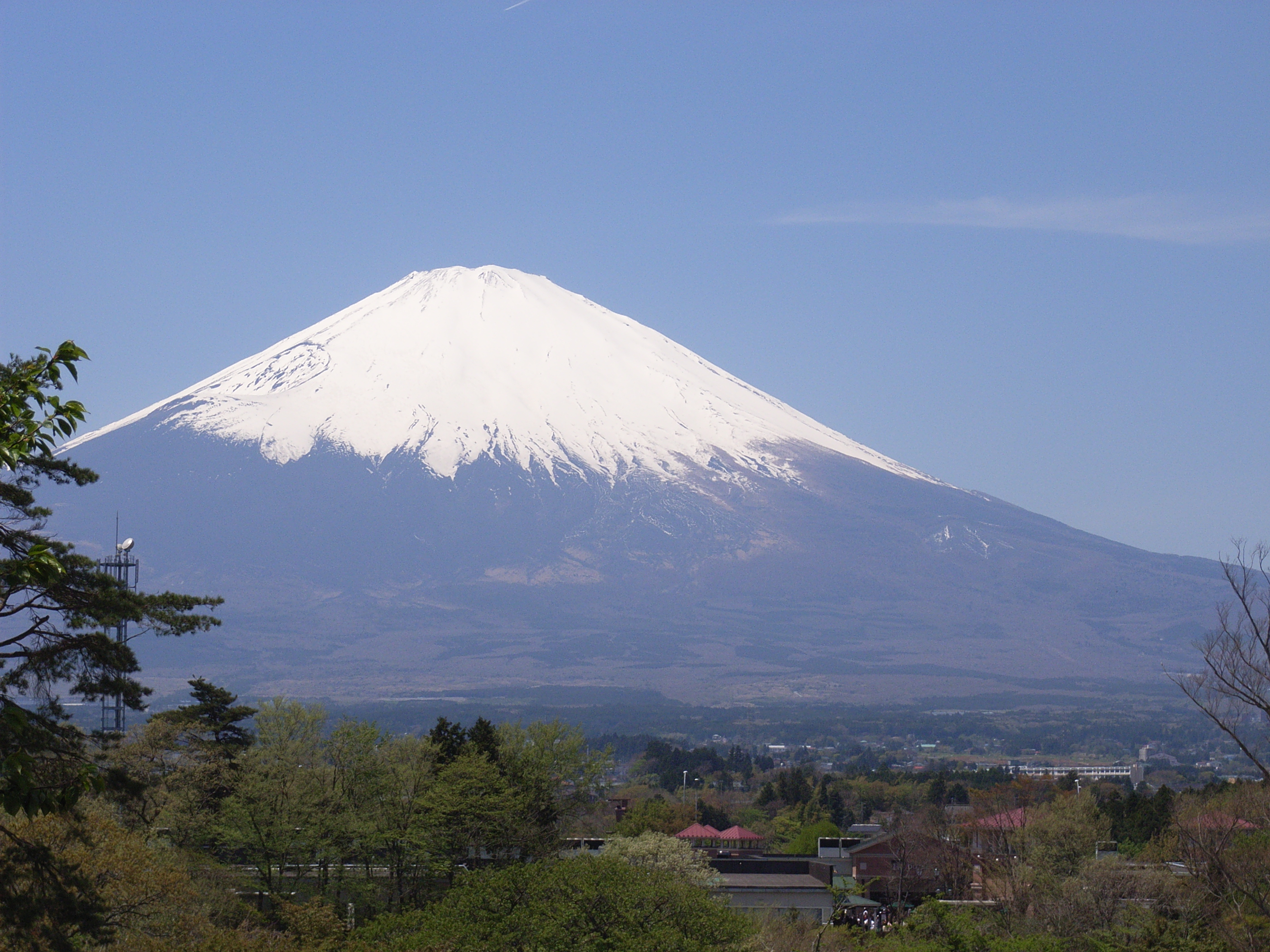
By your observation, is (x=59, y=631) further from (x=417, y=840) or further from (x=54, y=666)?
(x=417, y=840)

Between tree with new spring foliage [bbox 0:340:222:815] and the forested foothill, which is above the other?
tree with new spring foliage [bbox 0:340:222:815]

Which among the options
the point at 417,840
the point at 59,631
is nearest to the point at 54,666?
the point at 59,631

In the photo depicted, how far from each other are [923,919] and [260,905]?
1638 cm

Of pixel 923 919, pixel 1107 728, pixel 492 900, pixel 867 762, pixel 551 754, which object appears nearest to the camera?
pixel 492 900

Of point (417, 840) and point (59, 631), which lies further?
point (417, 840)

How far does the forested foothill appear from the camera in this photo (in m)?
15.5

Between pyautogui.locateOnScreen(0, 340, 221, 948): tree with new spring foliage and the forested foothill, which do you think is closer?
pyautogui.locateOnScreen(0, 340, 221, 948): tree with new spring foliage

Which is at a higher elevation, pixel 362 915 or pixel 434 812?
pixel 434 812

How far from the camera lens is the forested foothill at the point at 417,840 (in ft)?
51.0

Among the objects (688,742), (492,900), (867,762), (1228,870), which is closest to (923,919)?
(1228,870)

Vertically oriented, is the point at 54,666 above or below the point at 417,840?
above

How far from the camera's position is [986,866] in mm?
40250

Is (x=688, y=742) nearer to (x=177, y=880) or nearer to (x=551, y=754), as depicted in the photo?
(x=551, y=754)

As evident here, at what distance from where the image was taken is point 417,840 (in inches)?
1425
